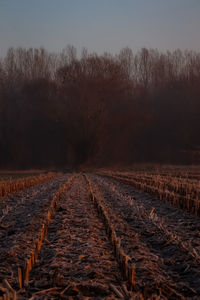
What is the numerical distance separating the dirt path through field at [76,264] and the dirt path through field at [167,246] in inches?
11.0

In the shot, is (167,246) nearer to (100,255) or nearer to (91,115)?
(100,255)

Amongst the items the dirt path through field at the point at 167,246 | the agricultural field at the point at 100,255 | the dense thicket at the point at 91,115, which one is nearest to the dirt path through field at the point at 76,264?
the agricultural field at the point at 100,255

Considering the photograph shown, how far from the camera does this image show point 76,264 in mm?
3389

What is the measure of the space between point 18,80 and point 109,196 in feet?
103

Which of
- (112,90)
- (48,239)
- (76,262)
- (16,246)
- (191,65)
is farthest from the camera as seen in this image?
(191,65)

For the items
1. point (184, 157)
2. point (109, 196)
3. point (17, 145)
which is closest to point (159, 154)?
point (184, 157)

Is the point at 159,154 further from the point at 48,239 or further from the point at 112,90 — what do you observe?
the point at 48,239

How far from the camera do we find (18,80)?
37719mm

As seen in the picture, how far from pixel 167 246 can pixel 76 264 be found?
1315 millimetres

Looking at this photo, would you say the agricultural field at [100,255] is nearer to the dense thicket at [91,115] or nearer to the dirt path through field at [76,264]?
the dirt path through field at [76,264]

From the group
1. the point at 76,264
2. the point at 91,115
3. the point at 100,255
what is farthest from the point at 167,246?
the point at 91,115

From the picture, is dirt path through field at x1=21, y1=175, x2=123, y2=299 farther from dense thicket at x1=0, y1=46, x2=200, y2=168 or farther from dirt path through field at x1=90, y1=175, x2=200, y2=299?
dense thicket at x1=0, y1=46, x2=200, y2=168

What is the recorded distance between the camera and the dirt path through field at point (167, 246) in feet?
9.96

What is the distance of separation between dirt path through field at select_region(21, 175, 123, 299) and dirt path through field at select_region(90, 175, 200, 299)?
11.0 inches
